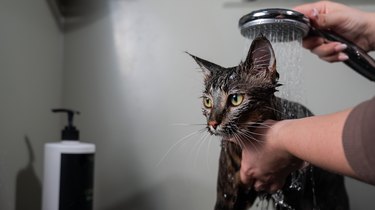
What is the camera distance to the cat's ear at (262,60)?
0.39 m

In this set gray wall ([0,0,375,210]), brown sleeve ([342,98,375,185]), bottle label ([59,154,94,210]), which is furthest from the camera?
gray wall ([0,0,375,210])

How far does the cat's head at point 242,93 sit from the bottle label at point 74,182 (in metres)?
0.32

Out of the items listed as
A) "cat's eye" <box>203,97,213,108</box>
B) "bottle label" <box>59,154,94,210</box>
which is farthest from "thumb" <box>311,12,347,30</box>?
"bottle label" <box>59,154,94,210</box>

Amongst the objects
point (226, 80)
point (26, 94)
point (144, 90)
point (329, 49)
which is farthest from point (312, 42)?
point (26, 94)

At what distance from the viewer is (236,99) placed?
0.40m

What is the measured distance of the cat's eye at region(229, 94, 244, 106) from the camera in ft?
1.31

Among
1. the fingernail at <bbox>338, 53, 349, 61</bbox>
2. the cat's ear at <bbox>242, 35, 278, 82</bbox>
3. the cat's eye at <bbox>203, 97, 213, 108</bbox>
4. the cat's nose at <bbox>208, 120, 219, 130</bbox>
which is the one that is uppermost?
the fingernail at <bbox>338, 53, 349, 61</bbox>

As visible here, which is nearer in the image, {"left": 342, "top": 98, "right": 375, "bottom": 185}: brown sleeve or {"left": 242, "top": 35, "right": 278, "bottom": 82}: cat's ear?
{"left": 342, "top": 98, "right": 375, "bottom": 185}: brown sleeve

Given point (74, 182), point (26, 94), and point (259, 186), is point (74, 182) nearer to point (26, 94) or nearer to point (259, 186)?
point (26, 94)

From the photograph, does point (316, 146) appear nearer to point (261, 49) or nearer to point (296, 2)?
point (261, 49)

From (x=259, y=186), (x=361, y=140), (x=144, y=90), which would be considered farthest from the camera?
(x=144, y=90)

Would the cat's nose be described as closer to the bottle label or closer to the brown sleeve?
the brown sleeve

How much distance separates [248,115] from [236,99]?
0.03 meters

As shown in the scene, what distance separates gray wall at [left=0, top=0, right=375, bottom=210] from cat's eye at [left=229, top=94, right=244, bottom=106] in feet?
1.07
